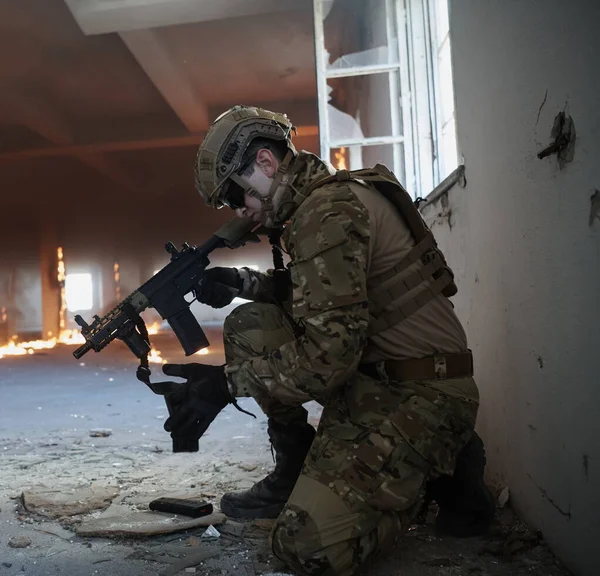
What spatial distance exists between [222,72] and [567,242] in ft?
17.2

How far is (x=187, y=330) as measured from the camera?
5.99 feet

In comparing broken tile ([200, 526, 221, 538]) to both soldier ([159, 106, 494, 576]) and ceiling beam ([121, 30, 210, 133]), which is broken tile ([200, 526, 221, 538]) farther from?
ceiling beam ([121, 30, 210, 133])

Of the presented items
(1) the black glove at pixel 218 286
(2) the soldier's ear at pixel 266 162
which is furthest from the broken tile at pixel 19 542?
(2) the soldier's ear at pixel 266 162

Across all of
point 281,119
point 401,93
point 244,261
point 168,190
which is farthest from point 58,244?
point 281,119

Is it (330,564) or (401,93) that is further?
(401,93)

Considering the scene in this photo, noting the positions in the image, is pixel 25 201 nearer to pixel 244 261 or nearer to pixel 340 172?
pixel 244 261

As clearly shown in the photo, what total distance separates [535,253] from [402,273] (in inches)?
11.0

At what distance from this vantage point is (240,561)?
1.30 meters

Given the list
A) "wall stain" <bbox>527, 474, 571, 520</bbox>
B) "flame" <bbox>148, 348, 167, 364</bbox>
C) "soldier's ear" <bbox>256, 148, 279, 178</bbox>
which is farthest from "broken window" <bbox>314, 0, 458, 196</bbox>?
"flame" <bbox>148, 348, 167, 364</bbox>

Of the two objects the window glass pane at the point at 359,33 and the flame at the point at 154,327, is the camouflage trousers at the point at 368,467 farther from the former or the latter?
the flame at the point at 154,327

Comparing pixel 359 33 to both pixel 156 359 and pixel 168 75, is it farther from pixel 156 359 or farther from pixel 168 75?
pixel 156 359

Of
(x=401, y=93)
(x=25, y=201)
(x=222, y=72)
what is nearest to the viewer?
(x=401, y=93)

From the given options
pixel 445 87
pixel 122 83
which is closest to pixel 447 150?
pixel 445 87

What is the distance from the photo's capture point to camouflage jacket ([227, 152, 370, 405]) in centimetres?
120
